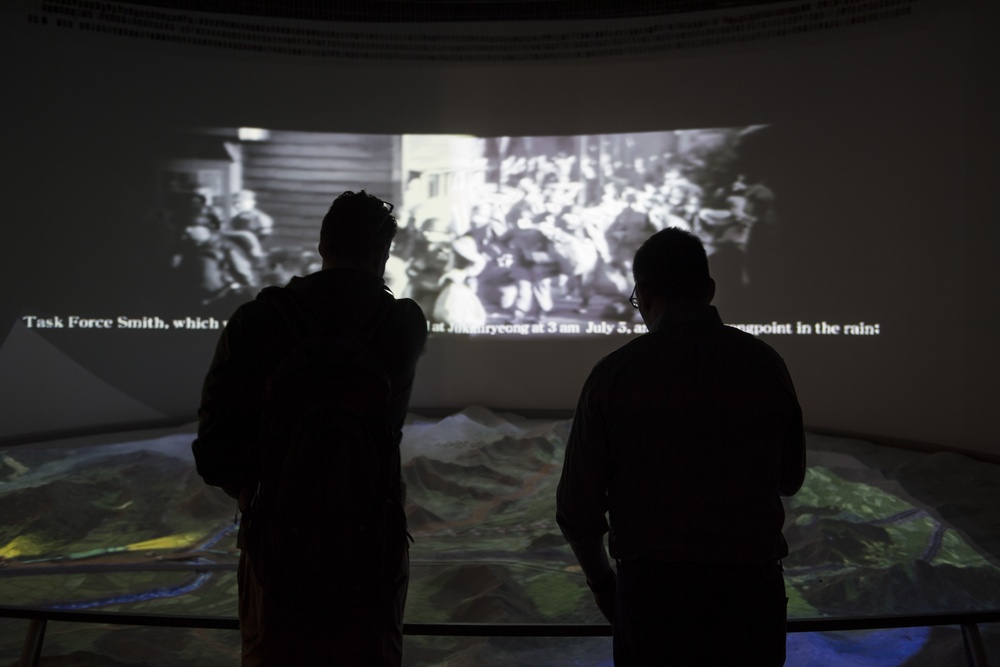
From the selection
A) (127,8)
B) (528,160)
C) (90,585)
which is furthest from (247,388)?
(127,8)

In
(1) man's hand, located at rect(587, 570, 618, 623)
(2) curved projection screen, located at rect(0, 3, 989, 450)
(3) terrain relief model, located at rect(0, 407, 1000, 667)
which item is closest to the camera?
(1) man's hand, located at rect(587, 570, 618, 623)

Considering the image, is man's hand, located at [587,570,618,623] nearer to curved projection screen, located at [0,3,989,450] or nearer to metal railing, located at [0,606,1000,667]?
metal railing, located at [0,606,1000,667]

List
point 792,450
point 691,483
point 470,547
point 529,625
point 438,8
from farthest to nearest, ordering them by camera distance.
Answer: point 438,8 < point 470,547 < point 529,625 < point 792,450 < point 691,483

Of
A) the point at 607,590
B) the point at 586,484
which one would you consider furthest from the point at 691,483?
the point at 607,590

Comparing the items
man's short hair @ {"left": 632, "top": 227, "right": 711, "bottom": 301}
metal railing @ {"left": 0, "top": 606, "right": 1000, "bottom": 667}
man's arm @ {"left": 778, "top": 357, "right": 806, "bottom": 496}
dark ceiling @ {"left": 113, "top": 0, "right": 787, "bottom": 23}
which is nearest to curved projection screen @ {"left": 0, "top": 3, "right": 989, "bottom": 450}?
dark ceiling @ {"left": 113, "top": 0, "right": 787, "bottom": 23}

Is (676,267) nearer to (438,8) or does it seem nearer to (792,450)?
(792,450)

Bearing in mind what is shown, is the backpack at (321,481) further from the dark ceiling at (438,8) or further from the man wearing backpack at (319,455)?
the dark ceiling at (438,8)

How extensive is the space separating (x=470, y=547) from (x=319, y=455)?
2654 millimetres

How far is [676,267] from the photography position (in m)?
1.16

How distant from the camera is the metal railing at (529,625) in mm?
1518

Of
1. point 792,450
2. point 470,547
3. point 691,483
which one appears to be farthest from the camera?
point 470,547

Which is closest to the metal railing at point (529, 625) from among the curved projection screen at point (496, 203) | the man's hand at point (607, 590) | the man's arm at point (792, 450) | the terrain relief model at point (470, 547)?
the man's hand at point (607, 590)

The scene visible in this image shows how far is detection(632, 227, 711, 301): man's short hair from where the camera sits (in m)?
1.16

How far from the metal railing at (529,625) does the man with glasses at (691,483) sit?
0.42 metres
